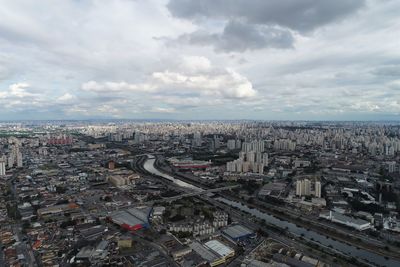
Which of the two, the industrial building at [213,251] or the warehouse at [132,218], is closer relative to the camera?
the industrial building at [213,251]

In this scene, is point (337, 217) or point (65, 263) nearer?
point (65, 263)

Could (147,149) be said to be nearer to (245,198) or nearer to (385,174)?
(245,198)

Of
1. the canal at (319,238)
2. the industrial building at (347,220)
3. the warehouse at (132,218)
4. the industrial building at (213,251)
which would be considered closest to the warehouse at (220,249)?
the industrial building at (213,251)

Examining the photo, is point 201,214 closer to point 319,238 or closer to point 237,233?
point 237,233

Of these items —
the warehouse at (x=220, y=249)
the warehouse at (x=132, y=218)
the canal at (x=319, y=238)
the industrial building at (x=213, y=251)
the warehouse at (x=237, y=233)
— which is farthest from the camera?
the warehouse at (x=132, y=218)

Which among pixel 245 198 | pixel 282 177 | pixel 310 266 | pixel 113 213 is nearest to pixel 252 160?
pixel 282 177

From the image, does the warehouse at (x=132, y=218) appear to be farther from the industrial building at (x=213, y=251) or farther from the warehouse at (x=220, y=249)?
the warehouse at (x=220, y=249)

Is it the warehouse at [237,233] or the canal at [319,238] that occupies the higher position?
the warehouse at [237,233]

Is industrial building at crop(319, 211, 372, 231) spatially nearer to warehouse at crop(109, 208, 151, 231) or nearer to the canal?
the canal
